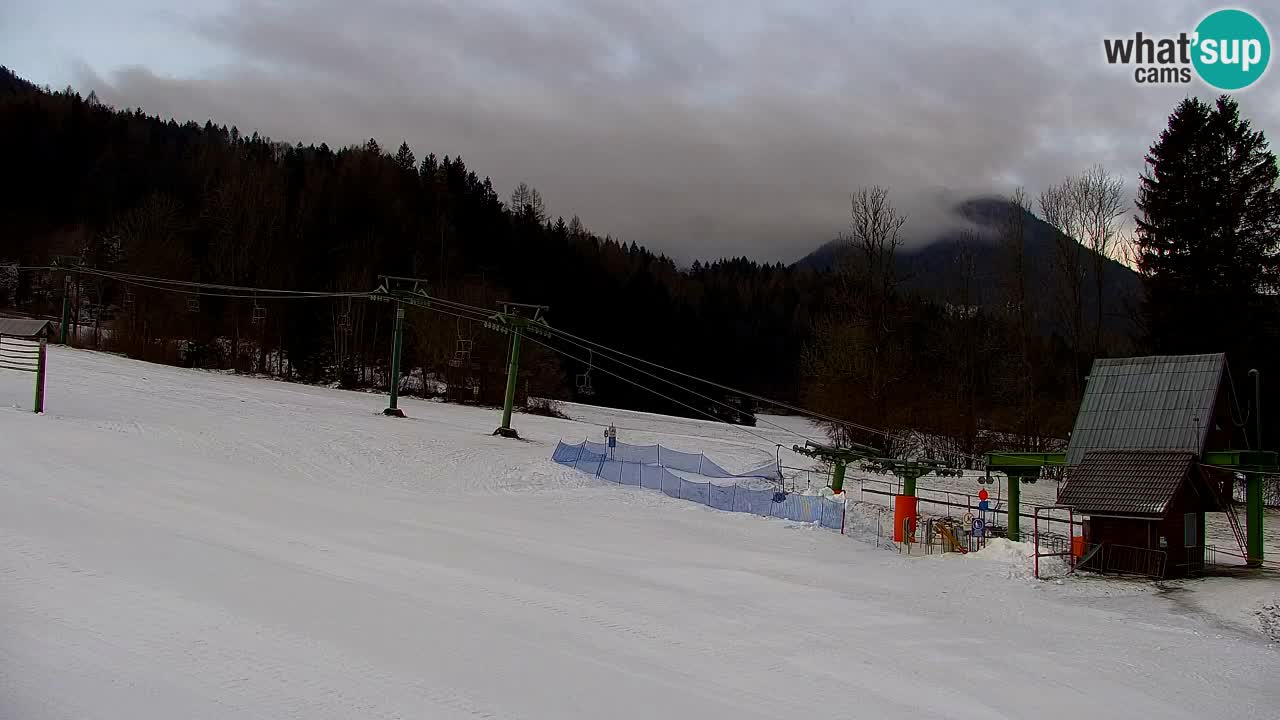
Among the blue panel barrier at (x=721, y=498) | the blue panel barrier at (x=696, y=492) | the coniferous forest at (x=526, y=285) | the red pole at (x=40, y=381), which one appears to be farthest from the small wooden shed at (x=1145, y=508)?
the red pole at (x=40, y=381)

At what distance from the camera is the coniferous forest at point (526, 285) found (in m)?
46.4

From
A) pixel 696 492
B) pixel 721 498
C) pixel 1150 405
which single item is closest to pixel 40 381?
pixel 696 492

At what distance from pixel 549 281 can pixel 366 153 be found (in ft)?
88.0

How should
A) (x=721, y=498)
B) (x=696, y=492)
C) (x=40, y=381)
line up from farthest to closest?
(x=696, y=492)
(x=721, y=498)
(x=40, y=381)

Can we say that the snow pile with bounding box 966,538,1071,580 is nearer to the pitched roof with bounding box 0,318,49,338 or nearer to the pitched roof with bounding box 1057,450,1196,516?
the pitched roof with bounding box 1057,450,1196,516

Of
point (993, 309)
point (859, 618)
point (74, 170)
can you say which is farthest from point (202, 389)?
point (74, 170)

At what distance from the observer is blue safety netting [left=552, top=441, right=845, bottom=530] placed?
1072 inches

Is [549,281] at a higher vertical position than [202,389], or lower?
higher

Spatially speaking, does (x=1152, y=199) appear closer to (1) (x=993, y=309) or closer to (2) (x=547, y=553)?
(1) (x=993, y=309)

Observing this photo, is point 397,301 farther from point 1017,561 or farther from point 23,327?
point 1017,561

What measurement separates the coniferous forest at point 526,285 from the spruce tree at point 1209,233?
13 cm

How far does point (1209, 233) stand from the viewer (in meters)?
44.9

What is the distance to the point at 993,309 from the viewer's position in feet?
189

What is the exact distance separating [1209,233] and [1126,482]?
95.5 feet
